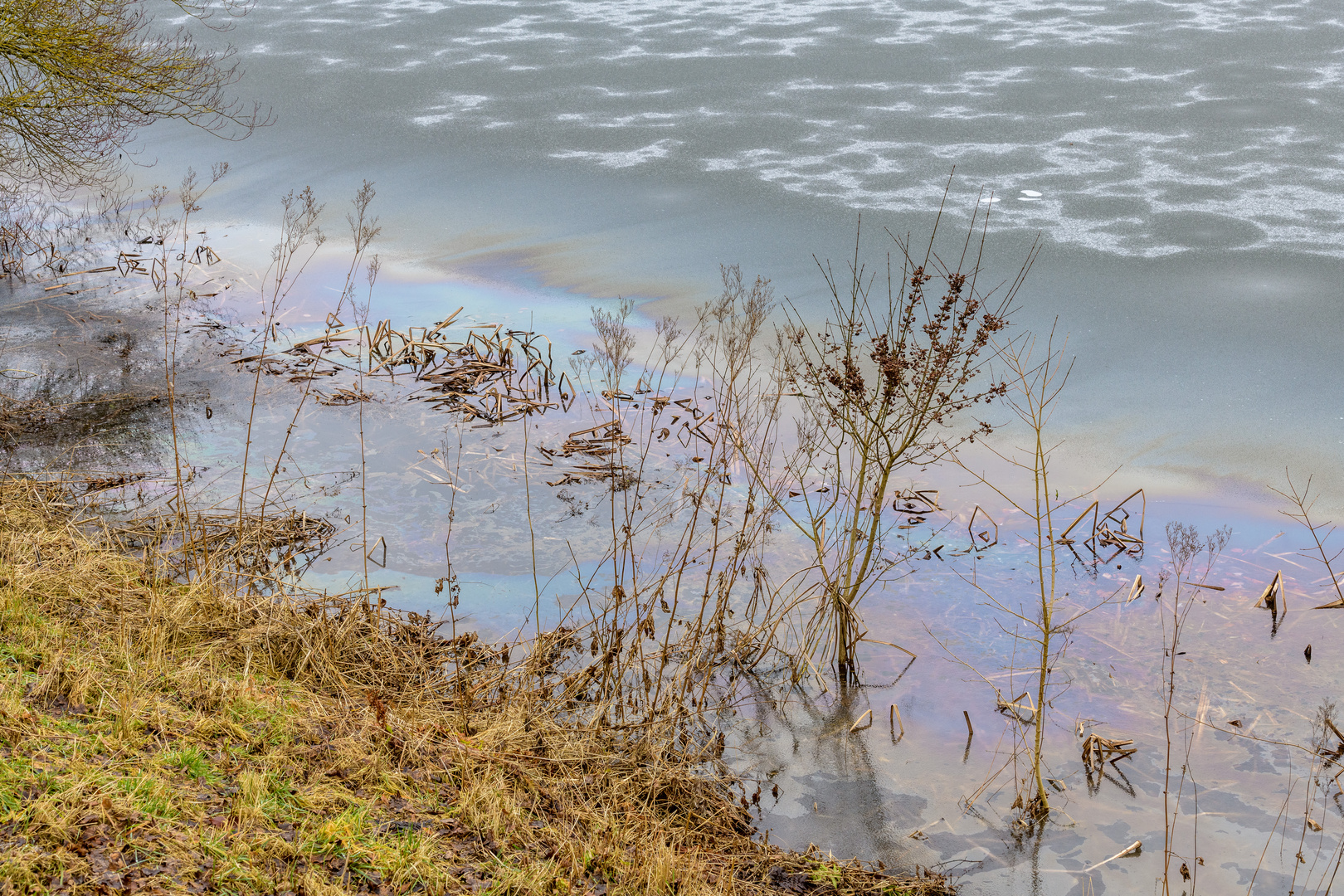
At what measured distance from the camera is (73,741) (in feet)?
12.8

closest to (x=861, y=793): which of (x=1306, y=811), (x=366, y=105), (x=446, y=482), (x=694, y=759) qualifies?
(x=694, y=759)

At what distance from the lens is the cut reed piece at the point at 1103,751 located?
4977 millimetres

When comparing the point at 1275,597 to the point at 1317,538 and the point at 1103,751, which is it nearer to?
the point at 1317,538

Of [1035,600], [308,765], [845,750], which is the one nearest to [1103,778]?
[845,750]

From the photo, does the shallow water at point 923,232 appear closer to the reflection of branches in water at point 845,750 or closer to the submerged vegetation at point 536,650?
the reflection of branches in water at point 845,750

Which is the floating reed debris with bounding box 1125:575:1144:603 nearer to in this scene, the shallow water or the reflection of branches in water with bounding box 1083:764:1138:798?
the shallow water

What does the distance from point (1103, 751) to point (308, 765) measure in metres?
3.53

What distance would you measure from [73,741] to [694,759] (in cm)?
250

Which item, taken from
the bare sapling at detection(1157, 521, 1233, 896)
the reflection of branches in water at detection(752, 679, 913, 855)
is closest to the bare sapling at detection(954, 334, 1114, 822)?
the bare sapling at detection(1157, 521, 1233, 896)

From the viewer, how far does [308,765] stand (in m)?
4.13

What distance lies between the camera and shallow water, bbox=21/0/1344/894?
16.9ft

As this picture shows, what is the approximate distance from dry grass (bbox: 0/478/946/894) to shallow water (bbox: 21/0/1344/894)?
65 centimetres

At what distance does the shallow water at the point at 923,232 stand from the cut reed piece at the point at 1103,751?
85 millimetres

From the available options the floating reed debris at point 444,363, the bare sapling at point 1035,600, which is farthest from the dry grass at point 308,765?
the floating reed debris at point 444,363
